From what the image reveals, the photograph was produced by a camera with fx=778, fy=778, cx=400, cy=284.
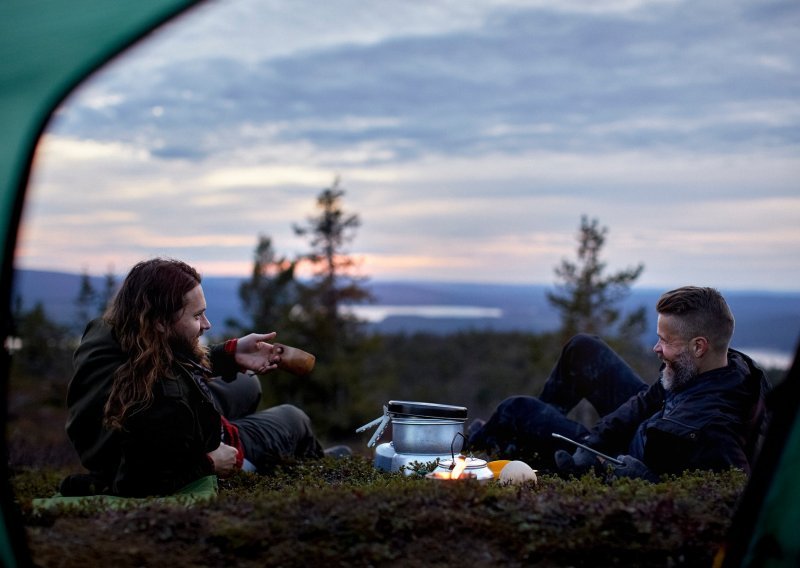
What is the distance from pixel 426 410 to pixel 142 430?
1.44 meters

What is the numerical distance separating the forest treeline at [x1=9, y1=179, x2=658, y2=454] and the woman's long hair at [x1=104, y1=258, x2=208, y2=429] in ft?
44.2

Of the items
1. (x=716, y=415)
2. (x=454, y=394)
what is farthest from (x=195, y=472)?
(x=454, y=394)

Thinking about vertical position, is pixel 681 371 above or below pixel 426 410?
above

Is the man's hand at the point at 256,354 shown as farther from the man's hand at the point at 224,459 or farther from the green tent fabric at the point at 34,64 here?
the green tent fabric at the point at 34,64

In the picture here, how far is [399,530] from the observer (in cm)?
287

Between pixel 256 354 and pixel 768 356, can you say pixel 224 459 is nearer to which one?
pixel 256 354

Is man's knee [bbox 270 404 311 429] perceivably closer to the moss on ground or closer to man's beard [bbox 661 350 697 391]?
the moss on ground

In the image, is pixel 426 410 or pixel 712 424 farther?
pixel 426 410

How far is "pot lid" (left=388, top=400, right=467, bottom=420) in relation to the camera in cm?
413

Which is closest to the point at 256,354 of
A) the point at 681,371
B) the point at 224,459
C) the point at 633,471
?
the point at 224,459

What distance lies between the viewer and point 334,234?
20078 mm

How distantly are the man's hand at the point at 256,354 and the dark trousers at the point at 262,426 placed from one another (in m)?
0.47

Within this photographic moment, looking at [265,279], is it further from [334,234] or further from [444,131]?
[444,131]

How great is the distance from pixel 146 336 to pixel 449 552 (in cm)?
186
